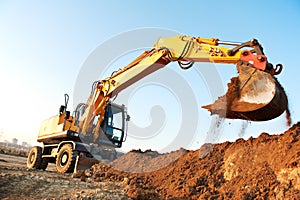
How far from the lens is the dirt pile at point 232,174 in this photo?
5531mm

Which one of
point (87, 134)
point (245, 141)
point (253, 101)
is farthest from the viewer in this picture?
point (87, 134)

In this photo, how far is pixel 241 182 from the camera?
5965 mm

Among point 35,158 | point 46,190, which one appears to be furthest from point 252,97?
point 35,158

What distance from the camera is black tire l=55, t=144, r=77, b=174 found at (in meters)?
9.16

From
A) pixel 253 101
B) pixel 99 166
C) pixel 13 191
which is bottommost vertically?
pixel 13 191

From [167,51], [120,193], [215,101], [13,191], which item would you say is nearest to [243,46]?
[215,101]

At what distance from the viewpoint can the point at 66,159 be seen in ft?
31.6

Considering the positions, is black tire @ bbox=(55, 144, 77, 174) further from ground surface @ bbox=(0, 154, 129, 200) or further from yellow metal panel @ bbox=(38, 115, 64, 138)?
ground surface @ bbox=(0, 154, 129, 200)

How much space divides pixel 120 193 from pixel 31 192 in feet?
6.30

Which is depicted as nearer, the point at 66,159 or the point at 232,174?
the point at 232,174

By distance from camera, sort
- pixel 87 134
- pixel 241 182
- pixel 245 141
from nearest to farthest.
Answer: pixel 241 182
pixel 245 141
pixel 87 134

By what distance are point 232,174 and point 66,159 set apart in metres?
6.03

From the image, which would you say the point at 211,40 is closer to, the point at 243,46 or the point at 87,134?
the point at 243,46

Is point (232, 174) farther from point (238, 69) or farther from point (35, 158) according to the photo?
point (35, 158)
